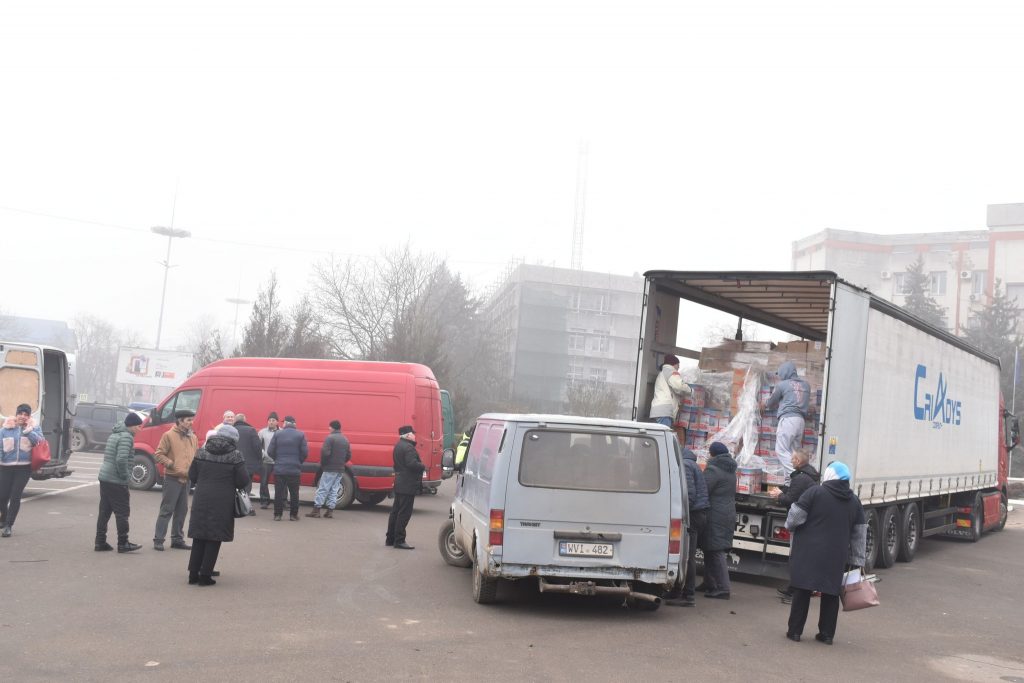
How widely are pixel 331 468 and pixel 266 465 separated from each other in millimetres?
1285

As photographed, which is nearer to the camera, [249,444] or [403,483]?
[403,483]

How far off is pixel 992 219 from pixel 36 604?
3479 inches

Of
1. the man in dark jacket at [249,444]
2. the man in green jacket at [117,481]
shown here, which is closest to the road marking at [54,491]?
the man in dark jacket at [249,444]

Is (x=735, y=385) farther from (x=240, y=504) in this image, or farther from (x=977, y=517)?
(x=977, y=517)

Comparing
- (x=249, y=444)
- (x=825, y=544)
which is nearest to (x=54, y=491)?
(x=249, y=444)

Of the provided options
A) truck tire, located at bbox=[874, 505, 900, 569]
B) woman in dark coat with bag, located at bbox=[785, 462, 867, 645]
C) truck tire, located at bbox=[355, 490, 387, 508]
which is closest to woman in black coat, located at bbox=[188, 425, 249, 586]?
woman in dark coat with bag, located at bbox=[785, 462, 867, 645]

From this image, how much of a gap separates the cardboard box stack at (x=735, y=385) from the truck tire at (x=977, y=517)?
399 inches

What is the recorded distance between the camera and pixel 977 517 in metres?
21.2

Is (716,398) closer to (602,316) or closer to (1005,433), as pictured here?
(1005,433)

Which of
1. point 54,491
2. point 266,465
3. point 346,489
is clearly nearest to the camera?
point 266,465

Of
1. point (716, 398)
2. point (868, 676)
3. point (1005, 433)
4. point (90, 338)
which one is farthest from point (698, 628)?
point (90, 338)

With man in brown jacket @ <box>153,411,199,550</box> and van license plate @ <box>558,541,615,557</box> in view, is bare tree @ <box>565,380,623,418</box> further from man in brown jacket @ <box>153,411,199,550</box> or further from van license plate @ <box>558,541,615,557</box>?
van license plate @ <box>558,541,615,557</box>

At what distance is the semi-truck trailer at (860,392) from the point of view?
39.4ft

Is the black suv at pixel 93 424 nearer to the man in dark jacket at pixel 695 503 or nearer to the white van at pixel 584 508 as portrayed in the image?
the man in dark jacket at pixel 695 503
